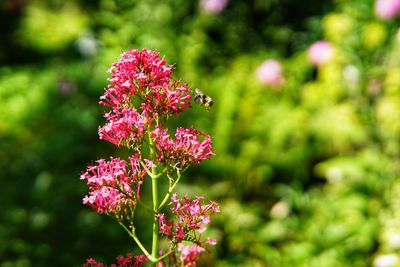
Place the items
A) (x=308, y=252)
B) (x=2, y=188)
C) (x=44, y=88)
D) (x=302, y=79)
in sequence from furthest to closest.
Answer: (x=44, y=88) < (x=302, y=79) < (x=2, y=188) < (x=308, y=252)

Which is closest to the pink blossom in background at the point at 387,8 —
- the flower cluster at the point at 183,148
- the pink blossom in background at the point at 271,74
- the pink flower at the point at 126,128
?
the pink blossom in background at the point at 271,74

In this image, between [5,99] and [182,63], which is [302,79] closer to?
[182,63]

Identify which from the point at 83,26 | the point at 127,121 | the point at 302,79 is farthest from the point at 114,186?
the point at 83,26

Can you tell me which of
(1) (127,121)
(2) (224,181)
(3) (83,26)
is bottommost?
(1) (127,121)

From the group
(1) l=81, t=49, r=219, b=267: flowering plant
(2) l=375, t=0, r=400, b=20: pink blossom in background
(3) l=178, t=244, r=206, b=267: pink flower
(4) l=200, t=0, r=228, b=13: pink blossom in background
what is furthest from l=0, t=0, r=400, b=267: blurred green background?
(1) l=81, t=49, r=219, b=267: flowering plant

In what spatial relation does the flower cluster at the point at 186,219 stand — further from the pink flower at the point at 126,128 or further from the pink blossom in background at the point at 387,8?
the pink blossom in background at the point at 387,8

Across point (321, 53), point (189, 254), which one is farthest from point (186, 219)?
point (321, 53)
